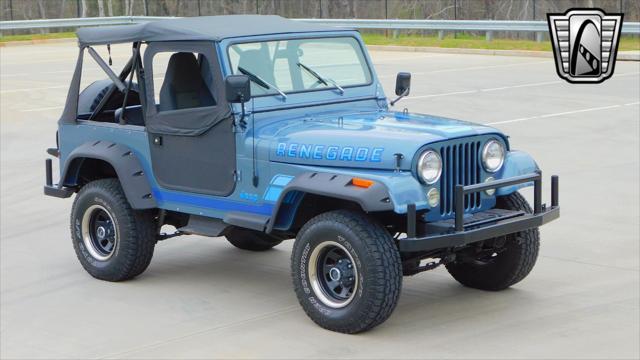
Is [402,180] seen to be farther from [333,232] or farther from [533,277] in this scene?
[533,277]

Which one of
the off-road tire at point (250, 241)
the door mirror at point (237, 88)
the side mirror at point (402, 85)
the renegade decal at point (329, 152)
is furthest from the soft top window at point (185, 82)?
the side mirror at point (402, 85)

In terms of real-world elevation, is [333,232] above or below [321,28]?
below

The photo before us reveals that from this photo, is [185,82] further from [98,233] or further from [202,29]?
[98,233]

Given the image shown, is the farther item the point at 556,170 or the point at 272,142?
the point at 556,170

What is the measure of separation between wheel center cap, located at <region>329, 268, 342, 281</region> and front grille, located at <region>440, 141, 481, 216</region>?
2.46ft

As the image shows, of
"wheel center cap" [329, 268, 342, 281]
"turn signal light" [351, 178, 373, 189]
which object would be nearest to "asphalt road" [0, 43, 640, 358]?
"wheel center cap" [329, 268, 342, 281]

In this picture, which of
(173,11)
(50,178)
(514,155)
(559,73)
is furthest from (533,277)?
(173,11)

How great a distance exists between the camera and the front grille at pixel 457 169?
739cm

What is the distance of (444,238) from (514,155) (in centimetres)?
111

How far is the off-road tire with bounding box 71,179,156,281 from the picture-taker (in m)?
8.57

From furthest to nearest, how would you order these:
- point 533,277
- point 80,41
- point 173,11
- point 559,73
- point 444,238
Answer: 1. point 173,11
2. point 559,73
3. point 80,41
4. point 533,277
5. point 444,238

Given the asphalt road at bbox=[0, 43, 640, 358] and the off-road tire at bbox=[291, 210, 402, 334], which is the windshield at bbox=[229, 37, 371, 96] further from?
the asphalt road at bbox=[0, 43, 640, 358]

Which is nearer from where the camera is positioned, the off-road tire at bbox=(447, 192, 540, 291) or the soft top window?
the off-road tire at bbox=(447, 192, 540, 291)

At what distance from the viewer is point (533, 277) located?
28.5 feet
